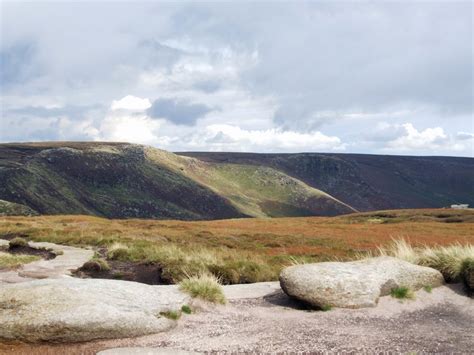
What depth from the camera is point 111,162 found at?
570 feet

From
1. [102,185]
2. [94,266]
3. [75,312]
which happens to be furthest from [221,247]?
[102,185]

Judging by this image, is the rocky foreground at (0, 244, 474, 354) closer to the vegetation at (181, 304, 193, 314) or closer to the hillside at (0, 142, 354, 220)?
the vegetation at (181, 304, 193, 314)

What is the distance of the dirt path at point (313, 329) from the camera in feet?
38.2

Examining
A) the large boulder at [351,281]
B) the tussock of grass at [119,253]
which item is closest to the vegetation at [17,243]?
the tussock of grass at [119,253]

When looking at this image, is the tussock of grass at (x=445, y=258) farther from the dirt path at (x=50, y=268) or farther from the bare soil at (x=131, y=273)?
the dirt path at (x=50, y=268)

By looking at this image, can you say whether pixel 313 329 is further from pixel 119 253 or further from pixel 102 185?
pixel 102 185

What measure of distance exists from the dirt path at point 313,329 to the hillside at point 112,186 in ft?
372

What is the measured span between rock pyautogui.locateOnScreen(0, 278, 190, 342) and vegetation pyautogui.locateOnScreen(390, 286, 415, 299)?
776 centimetres

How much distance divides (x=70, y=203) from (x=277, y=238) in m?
100.0

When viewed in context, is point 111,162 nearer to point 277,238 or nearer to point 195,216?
point 195,216

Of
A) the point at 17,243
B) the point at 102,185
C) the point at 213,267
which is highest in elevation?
the point at 213,267

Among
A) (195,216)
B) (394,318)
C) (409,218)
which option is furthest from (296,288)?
(195,216)

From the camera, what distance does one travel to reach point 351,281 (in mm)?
15992

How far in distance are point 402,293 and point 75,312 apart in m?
11.0
